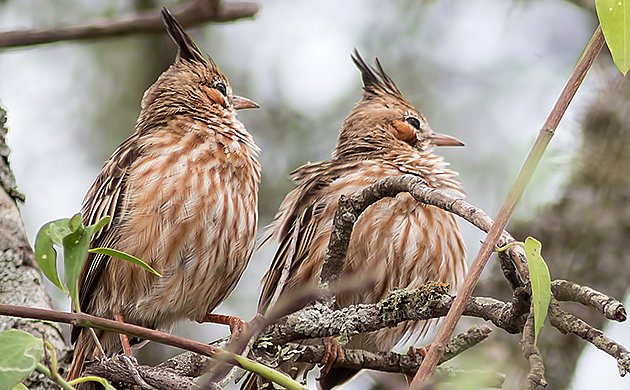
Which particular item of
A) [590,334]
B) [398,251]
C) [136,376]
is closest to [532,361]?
[590,334]

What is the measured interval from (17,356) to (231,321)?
7.22 feet

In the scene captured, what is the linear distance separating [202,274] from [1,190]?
0.89 m

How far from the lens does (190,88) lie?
483 cm

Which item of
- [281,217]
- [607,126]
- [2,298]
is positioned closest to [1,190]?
[2,298]

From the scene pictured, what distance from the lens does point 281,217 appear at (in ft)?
15.4

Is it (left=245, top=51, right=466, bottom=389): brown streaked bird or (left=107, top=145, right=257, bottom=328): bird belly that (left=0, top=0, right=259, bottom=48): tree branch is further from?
(left=245, top=51, right=466, bottom=389): brown streaked bird

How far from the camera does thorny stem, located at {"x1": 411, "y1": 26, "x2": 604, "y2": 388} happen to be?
189 cm

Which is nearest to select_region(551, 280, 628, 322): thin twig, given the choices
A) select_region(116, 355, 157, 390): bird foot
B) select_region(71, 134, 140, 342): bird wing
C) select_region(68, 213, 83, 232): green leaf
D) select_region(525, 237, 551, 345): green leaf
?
select_region(525, 237, 551, 345): green leaf

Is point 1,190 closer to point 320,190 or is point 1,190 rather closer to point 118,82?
point 320,190

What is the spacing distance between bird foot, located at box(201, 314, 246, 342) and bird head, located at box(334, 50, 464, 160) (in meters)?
1.23

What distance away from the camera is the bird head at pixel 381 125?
17.0ft

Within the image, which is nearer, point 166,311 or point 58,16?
point 166,311

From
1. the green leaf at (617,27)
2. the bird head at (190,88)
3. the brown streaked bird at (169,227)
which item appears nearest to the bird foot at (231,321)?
the brown streaked bird at (169,227)

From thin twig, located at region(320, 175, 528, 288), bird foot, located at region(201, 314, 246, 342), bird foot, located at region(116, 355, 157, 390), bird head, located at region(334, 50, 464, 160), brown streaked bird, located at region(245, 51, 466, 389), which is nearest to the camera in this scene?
thin twig, located at region(320, 175, 528, 288)
